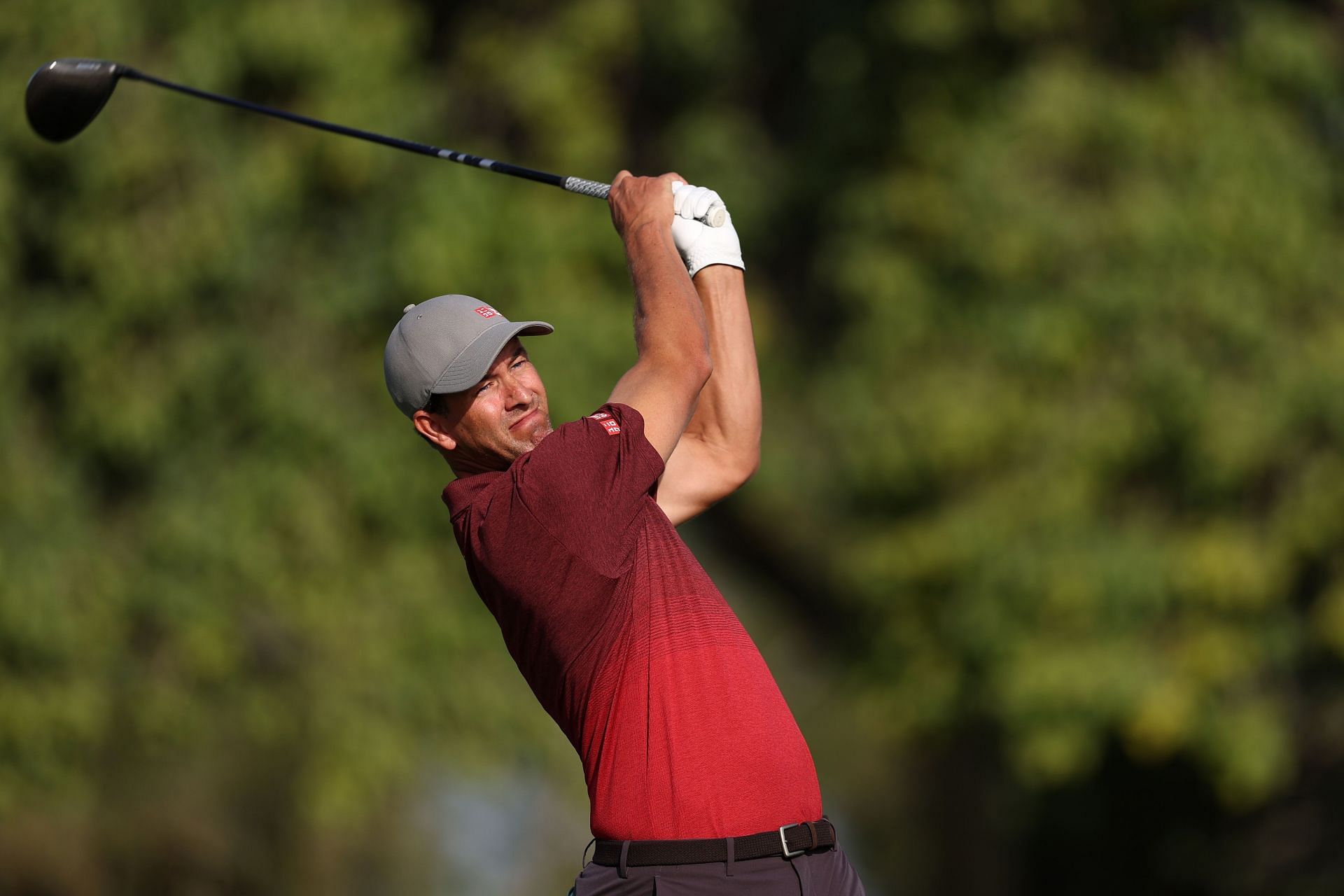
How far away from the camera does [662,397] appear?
3.45 m

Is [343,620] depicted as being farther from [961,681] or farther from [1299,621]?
[1299,621]

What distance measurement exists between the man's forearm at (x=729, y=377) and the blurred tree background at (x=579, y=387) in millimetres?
5722

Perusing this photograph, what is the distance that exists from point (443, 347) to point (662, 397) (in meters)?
0.46

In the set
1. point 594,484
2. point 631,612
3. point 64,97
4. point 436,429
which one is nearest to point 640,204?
point 436,429

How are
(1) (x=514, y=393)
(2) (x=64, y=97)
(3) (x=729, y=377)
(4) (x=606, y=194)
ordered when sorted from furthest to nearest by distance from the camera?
(2) (x=64, y=97) → (3) (x=729, y=377) → (4) (x=606, y=194) → (1) (x=514, y=393)

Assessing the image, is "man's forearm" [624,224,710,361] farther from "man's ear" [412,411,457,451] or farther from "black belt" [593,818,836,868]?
"black belt" [593,818,836,868]

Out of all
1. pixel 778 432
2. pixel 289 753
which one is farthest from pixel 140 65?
pixel 778 432

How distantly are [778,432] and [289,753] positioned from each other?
4453mm

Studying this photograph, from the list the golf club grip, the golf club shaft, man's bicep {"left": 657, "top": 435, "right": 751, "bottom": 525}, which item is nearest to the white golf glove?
the golf club grip

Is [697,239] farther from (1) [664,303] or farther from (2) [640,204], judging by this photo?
(1) [664,303]

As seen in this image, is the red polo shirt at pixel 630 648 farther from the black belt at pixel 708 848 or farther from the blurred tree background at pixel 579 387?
the blurred tree background at pixel 579 387

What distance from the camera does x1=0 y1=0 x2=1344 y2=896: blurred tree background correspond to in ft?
31.6

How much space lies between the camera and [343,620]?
9.97 m

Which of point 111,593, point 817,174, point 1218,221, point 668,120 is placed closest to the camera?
point 111,593
